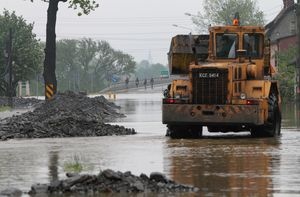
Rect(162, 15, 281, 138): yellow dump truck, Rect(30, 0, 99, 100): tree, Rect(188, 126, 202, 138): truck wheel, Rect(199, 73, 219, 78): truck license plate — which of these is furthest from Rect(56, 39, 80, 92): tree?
Rect(199, 73, 219, 78): truck license plate

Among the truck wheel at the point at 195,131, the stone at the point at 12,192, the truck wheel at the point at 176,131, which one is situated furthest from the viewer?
the truck wheel at the point at 195,131

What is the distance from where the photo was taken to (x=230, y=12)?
121312mm

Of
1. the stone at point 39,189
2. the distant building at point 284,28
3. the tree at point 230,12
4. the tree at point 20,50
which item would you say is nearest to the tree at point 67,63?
the tree at point 230,12

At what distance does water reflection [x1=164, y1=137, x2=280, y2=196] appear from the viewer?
44.3ft

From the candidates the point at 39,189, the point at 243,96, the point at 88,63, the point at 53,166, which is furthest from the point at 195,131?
the point at 88,63

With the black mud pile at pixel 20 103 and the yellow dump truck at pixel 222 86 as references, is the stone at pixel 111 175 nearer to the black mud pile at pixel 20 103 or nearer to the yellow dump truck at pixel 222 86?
the yellow dump truck at pixel 222 86

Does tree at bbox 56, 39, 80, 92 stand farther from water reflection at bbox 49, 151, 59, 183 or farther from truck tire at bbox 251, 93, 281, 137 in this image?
water reflection at bbox 49, 151, 59, 183

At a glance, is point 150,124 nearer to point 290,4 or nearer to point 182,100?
point 182,100

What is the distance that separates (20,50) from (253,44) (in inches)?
2073

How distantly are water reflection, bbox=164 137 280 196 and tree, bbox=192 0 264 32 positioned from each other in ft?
320

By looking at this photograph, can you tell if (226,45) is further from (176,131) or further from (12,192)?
(12,192)

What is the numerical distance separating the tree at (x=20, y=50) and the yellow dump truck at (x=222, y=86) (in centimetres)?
4956

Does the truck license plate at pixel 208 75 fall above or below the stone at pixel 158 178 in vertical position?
above

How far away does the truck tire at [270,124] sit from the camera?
83.1ft
